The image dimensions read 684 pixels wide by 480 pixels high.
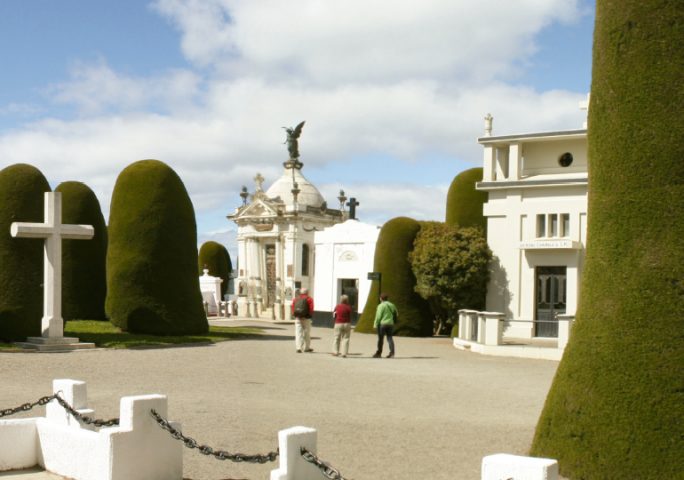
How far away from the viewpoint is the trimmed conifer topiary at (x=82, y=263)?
2803 cm

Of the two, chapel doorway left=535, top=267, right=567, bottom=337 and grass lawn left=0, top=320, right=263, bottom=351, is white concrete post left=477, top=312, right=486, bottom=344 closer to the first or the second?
chapel doorway left=535, top=267, right=567, bottom=337

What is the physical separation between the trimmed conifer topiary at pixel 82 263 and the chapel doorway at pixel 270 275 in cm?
1547

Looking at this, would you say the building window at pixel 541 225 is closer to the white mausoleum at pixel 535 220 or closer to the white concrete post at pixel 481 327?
the white mausoleum at pixel 535 220

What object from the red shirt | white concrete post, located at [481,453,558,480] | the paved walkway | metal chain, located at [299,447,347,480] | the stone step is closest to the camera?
white concrete post, located at [481,453,558,480]

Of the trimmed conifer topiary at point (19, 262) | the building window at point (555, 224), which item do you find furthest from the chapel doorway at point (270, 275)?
the trimmed conifer topiary at point (19, 262)

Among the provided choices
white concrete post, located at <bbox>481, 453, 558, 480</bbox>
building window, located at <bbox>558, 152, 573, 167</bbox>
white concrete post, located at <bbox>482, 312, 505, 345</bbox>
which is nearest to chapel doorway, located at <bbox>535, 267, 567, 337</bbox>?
building window, located at <bbox>558, 152, 573, 167</bbox>

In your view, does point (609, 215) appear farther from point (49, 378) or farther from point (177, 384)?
point (49, 378)

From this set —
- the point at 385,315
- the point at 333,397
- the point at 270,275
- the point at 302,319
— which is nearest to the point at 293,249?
the point at 270,275

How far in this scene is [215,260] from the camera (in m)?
53.7

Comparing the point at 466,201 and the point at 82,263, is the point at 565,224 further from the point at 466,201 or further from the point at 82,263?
the point at 82,263

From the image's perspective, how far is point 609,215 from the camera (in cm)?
754

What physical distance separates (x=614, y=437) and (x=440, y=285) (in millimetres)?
21304

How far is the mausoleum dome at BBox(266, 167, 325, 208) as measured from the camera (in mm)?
46500

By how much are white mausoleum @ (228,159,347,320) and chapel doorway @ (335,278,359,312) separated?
3.12 metres
